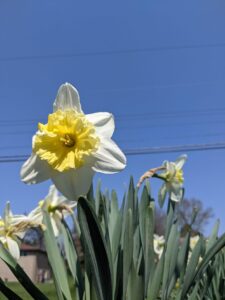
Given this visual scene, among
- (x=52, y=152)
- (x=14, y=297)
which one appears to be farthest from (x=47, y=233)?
(x=52, y=152)

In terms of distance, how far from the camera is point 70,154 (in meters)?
0.81

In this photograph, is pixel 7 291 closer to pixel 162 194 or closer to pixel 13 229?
pixel 13 229

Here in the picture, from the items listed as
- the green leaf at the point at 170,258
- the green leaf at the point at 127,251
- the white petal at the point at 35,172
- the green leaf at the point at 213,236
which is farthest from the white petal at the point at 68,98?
the green leaf at the point at 213,236

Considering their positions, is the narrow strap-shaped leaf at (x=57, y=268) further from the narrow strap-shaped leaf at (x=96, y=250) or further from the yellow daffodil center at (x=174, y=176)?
the yellow daffodil center at (x=174, y=176)

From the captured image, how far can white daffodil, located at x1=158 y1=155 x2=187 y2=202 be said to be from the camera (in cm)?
149

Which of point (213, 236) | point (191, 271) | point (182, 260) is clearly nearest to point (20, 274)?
point (191, 271)

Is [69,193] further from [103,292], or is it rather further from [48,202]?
[48,202]

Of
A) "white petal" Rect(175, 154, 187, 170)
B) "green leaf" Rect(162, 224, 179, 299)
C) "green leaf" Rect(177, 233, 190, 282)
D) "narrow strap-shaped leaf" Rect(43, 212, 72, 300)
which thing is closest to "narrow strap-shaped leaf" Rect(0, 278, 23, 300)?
"narrow strap-shaped leaf" Rect(43, 212, 72, 300)

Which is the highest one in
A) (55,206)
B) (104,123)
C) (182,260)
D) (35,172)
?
(104,123)

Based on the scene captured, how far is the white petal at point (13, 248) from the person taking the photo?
115 centimetres

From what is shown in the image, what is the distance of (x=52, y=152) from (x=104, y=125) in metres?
0.14

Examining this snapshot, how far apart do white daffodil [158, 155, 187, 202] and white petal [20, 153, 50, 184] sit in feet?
2.36

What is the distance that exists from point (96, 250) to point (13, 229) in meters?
0.44

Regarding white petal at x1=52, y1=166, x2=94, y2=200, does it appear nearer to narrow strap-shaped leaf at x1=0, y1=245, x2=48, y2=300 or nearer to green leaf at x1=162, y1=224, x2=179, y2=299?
narrow strap-shaped leaf at x1=0, y1=245, x2=48, y2=300
